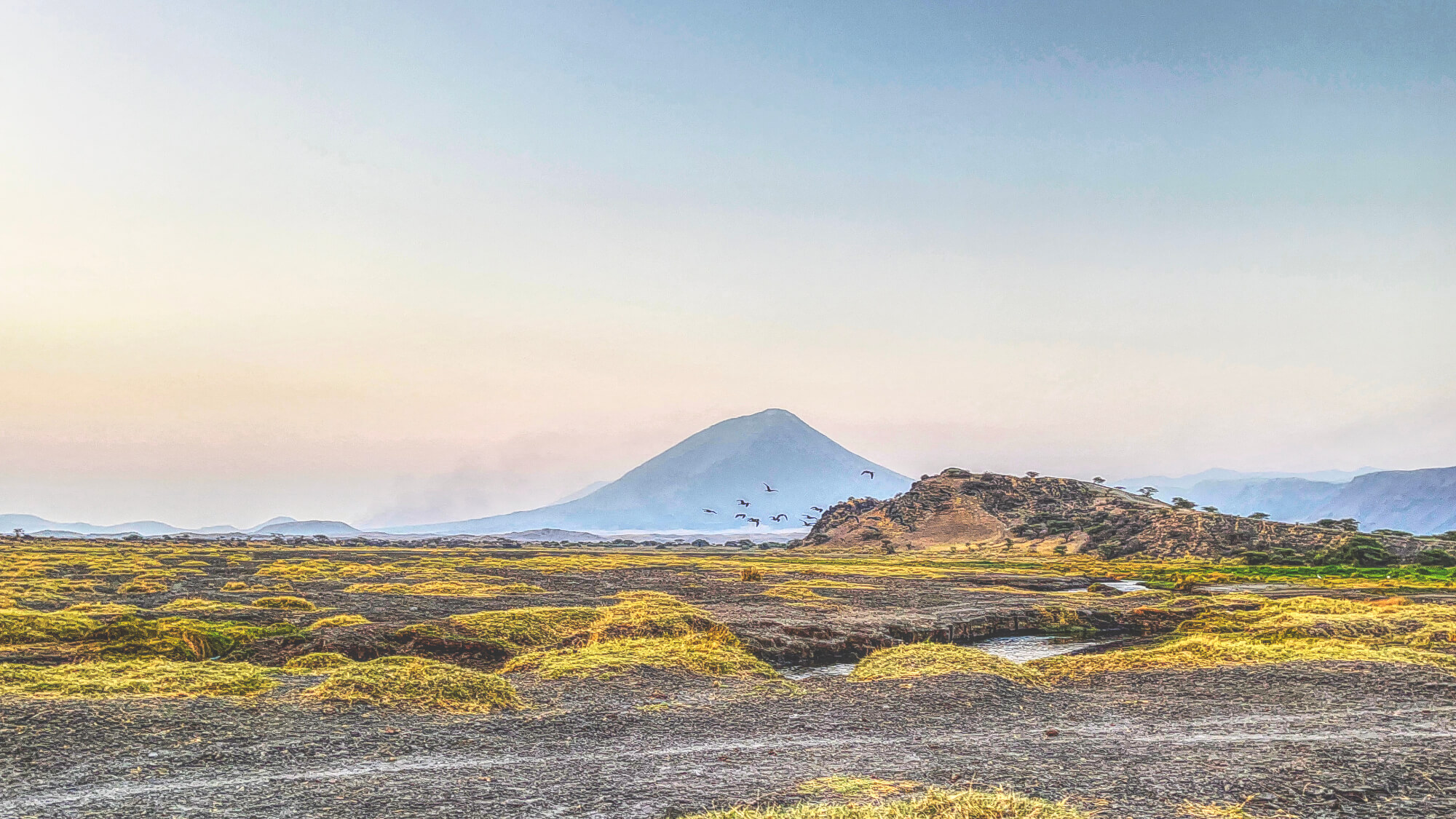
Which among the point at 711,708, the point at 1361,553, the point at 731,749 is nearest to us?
the point at 731,749

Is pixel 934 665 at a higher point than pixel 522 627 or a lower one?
lower

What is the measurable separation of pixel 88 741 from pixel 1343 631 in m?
34.9

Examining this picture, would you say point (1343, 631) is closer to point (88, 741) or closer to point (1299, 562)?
point (88, 741)

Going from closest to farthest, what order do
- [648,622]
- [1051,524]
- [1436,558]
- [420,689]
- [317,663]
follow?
[420,689] → [317,663] → [648,622] → [1436,558] → [1051,524]

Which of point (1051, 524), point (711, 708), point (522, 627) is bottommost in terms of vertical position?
point (711, 708)

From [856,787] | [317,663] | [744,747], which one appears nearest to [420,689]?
[317,663]

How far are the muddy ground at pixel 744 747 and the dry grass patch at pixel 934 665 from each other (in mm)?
881

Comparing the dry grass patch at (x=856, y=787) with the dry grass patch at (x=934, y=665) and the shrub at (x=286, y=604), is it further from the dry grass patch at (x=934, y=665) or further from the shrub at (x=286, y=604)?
the shrub at (x=286, y=604)

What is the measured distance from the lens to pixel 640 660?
21.7 meters

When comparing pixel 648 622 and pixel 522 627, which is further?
pixel 522 627

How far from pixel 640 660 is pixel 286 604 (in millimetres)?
21103

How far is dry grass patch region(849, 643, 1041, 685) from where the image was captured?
2062 cm

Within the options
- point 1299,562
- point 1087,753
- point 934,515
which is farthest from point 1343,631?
point 934,515

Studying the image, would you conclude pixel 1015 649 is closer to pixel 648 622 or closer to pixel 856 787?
pixel 648 622
